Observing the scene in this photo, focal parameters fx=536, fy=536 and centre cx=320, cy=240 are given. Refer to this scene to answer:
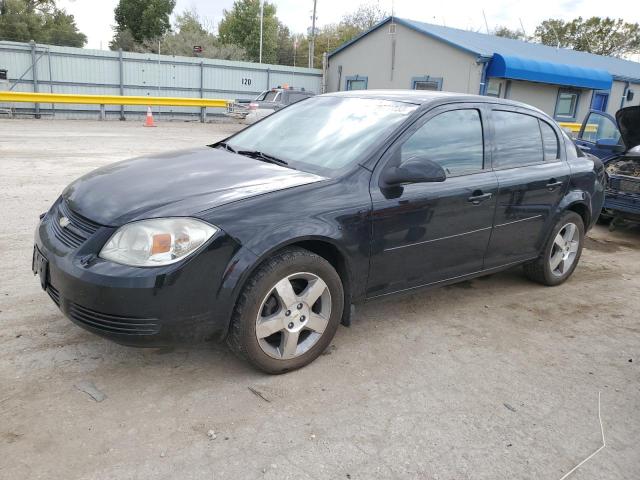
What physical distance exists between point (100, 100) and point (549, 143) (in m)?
19.0

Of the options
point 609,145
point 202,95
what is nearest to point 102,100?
point 202,95

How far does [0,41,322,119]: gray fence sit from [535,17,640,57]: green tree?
3698 cm

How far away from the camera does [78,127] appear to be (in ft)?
57.2

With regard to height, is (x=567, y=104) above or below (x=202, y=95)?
above

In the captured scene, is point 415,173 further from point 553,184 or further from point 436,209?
point 553,184

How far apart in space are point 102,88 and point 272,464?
75.4ft

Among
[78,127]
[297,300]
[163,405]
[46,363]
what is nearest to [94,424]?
[163,405]

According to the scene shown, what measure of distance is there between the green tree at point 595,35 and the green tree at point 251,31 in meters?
26.5

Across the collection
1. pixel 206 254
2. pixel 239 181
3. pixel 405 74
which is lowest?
pixel 206 254

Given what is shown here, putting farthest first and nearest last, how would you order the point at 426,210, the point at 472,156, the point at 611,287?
the point at 611,287 < the point at 472,156 < the point at 426,210

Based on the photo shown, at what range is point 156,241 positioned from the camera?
272 centimetres

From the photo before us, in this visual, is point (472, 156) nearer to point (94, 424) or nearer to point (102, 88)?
point (94, 424)

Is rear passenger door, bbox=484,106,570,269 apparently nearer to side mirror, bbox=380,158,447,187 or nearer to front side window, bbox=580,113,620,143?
side mirror, bbox=380,158,447,187

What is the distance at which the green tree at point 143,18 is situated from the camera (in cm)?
4478
